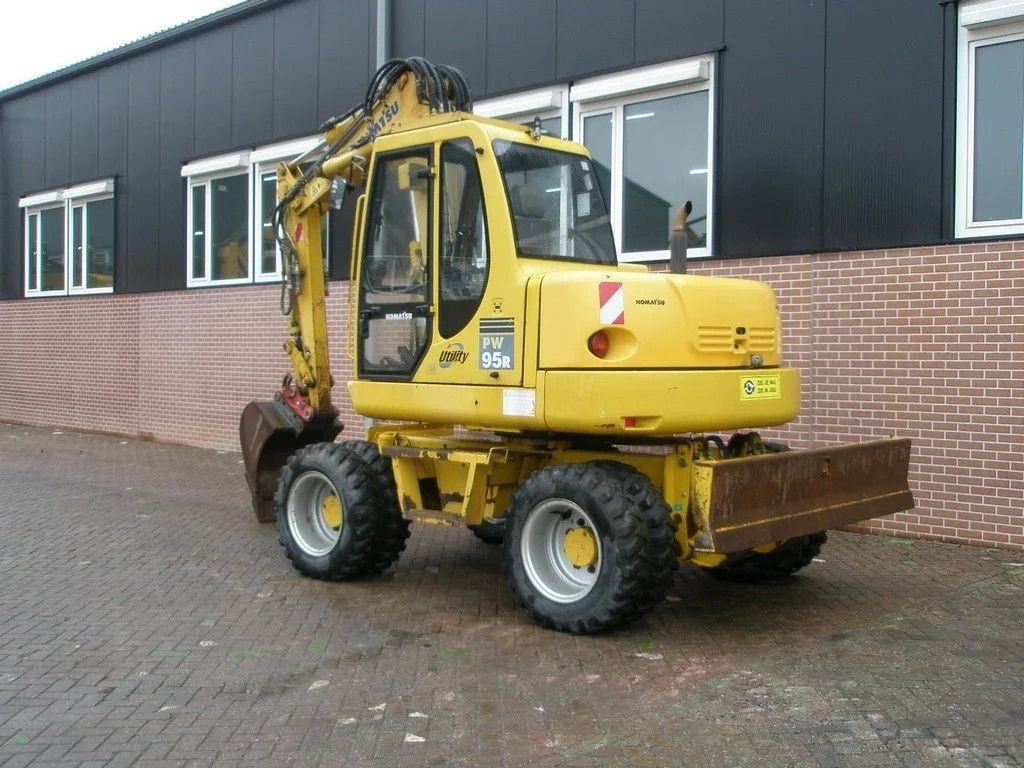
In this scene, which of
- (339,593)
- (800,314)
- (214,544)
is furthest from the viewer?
(800,314)

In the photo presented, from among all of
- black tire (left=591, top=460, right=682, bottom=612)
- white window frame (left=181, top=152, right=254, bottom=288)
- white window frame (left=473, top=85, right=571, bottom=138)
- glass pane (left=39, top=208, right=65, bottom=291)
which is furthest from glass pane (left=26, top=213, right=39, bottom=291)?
black tire (left=591, top=460, right=682, bottom=612)

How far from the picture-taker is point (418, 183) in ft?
22.5

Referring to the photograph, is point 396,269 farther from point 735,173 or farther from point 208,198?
point 208,198

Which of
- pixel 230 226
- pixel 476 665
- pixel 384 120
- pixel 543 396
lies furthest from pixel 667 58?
pixel 230 226

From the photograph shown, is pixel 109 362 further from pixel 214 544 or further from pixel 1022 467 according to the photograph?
pixel 1022 467

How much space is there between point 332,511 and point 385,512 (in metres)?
0.51

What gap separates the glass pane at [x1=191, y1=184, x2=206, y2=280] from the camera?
15711 millimetres

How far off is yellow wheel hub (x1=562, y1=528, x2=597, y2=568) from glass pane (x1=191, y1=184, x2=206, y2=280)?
10913 millimetres

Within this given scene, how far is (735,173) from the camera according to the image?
9.63 metres

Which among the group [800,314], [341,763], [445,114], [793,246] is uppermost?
[445,114]

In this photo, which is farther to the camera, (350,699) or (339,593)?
(339,593)

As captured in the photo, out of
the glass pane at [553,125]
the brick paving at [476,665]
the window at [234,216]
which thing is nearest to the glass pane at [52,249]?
the window at [234,216]

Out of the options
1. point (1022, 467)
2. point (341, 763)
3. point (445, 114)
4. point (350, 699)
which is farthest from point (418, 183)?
point (1022, 467)

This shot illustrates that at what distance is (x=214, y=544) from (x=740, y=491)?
4.72 metres
